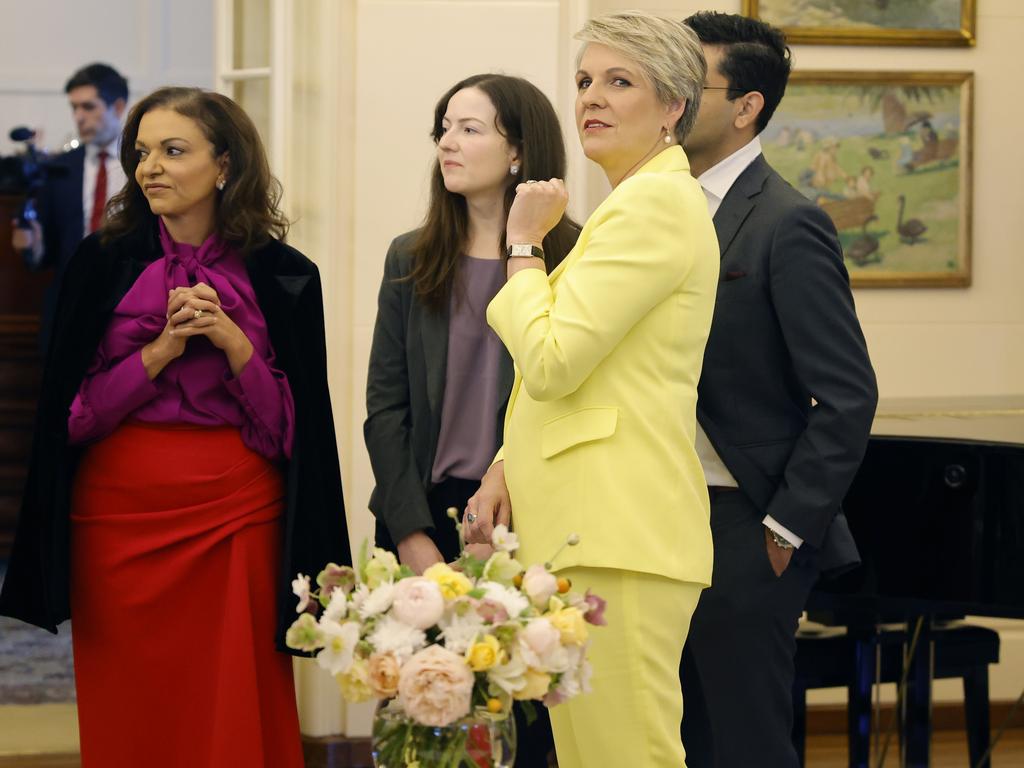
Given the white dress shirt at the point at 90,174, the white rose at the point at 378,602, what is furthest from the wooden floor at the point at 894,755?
the white rose at the point at 378,602

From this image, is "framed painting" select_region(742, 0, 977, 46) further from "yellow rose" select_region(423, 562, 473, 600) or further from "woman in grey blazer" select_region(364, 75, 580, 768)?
"yellow rose" select_region(423, 562, 473, 600)

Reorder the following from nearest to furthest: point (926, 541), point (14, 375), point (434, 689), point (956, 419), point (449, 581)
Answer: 1. point (434, 689)
2. point (449, 581)
3. point (926, 541)
4. point (956, 419)
5. point (14, 375)

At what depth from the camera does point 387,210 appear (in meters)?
4.40

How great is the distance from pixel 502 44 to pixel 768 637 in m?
2.28

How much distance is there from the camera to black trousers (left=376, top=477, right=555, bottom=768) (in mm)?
3064

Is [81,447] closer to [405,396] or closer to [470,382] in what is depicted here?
[405,396]

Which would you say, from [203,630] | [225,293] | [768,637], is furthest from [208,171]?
[768,637]

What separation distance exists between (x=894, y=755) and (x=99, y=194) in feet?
13.2

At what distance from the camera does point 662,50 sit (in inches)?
91.7

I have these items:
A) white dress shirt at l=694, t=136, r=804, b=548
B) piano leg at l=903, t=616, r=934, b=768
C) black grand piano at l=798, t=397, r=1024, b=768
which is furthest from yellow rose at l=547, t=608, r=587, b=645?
piano leg at l=903, t=616, r=934, b=768

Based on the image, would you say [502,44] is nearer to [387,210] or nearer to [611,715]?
[387,210]

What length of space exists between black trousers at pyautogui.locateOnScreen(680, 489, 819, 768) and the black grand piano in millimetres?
1058

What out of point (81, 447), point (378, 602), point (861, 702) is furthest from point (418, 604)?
point (861, 702)

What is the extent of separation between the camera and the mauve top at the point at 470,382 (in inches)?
119
